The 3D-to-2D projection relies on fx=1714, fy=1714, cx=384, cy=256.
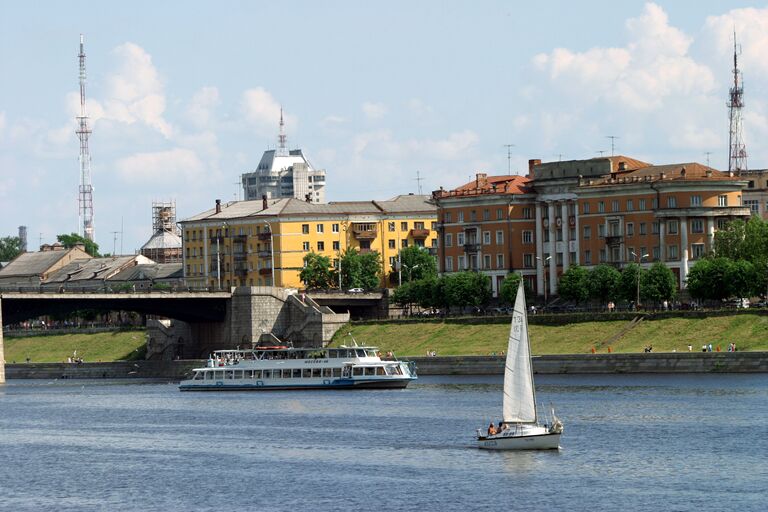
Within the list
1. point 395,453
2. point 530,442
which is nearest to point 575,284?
point 395,453

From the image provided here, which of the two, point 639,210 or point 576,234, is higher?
point 639,210

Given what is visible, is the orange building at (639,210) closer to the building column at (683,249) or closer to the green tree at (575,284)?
the building column at (683,249)

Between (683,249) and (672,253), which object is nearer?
(683,249)

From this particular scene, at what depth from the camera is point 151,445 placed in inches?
4178

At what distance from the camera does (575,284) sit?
183625mm

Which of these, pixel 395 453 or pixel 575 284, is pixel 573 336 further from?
pixel 395 453

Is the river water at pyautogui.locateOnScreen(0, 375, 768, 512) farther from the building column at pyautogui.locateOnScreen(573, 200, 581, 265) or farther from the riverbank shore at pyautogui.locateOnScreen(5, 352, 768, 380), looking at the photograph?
the building column at pyautogui.locateOnScreen(573, 200, 581, 265)

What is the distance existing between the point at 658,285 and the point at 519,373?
86615mm

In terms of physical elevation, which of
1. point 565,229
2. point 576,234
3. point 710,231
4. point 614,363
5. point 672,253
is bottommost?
point 614,363

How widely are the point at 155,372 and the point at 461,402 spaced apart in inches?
2956

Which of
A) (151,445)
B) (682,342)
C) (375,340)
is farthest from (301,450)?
(375,340)

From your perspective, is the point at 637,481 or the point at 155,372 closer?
the point at 637,481

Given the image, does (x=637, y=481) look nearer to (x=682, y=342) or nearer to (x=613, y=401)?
(x=613, y=401)

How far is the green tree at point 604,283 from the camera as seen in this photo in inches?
7067
